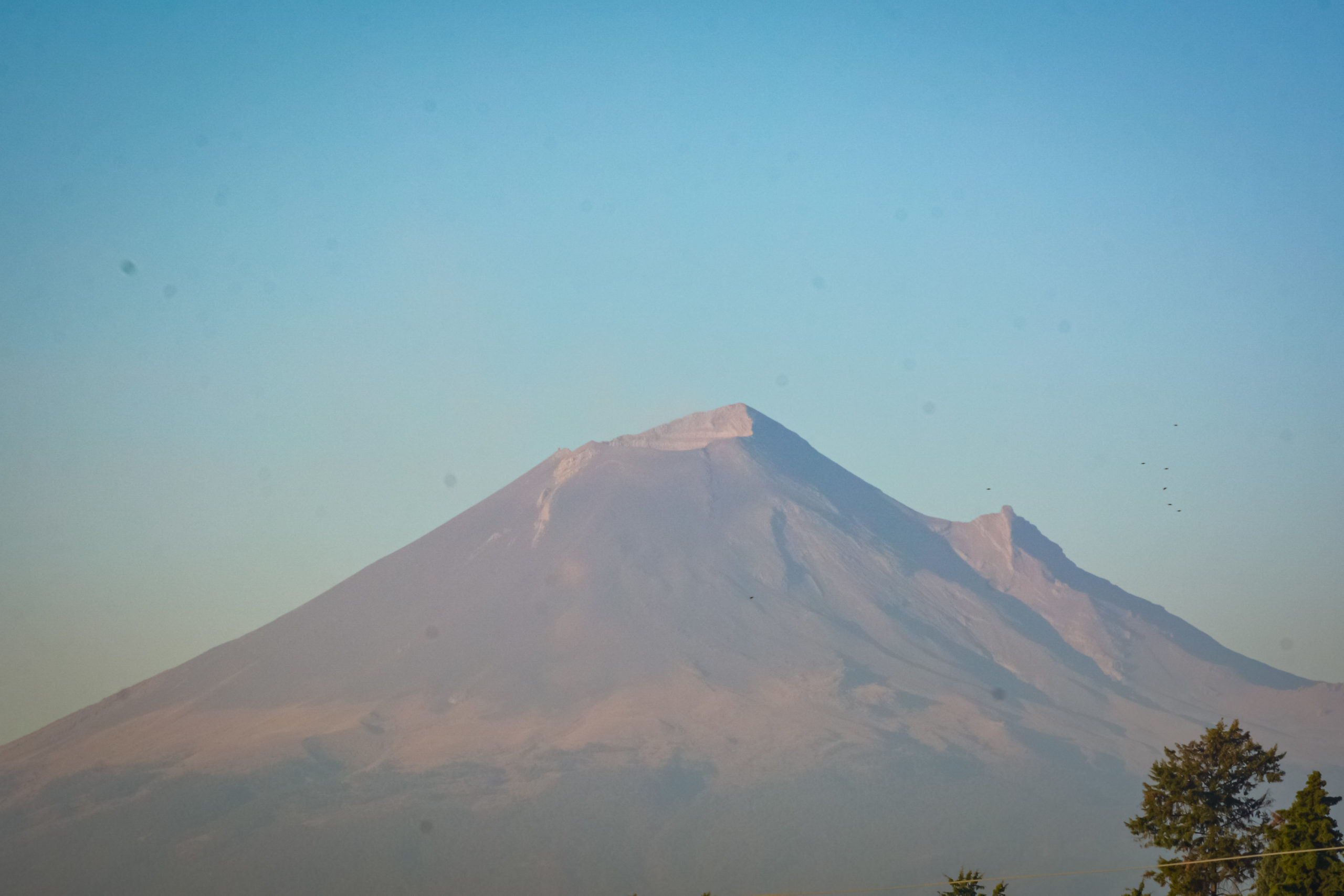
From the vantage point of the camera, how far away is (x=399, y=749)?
14888 cm

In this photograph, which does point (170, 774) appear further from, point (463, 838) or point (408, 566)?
point (408, 566)

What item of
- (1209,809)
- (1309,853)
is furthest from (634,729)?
(1309,853)

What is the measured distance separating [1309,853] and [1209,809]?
6.44m

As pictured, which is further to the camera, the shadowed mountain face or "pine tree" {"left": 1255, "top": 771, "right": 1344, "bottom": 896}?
the shadowed mountain face

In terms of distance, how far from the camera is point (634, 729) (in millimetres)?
151750

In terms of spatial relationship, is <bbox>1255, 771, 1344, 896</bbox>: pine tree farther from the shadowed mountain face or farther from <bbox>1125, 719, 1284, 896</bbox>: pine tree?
the shadowed mountain face

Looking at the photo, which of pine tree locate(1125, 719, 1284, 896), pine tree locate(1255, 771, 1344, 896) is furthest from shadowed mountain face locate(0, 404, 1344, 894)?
pine tree locate(1255, 771, 1344, 896)

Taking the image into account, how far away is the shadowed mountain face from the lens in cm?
13238

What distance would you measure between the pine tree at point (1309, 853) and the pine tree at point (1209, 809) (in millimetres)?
2831

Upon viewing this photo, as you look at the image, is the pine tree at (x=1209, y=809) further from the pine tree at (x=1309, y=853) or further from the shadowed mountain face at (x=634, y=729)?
the shadowed mountain face at (x=634, y=729)

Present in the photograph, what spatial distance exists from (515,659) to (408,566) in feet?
122

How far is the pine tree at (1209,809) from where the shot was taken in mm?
38094

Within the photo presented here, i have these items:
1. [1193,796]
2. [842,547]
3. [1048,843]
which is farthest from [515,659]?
[1193,796]

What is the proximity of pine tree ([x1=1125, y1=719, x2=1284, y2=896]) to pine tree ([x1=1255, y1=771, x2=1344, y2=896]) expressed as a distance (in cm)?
283
